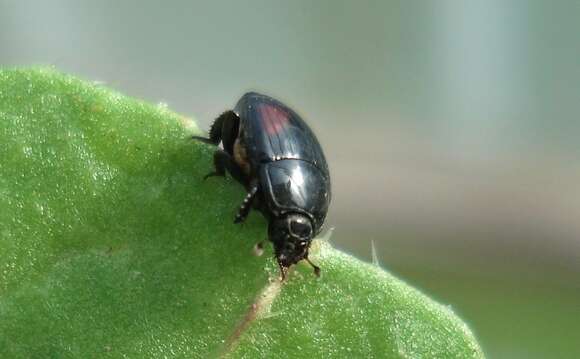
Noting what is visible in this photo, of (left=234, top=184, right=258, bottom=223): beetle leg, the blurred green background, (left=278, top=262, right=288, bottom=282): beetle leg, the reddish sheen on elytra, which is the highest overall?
the reddish sheen on elytra

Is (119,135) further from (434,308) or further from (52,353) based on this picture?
(434,308)

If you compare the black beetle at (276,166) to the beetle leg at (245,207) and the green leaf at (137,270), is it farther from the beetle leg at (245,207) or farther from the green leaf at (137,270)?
the green leaf at (137,270)

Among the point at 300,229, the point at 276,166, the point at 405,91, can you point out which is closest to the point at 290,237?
the point at 300,229

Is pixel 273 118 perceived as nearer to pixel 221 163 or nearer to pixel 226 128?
pixel 226 128

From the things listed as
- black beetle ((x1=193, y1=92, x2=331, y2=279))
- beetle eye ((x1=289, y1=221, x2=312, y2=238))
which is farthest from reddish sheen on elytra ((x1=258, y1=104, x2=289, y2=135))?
beetle eye ((x1=289, y1=221, x2=312, y2=238))

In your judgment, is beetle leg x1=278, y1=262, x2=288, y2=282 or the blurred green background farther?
the blurred green background

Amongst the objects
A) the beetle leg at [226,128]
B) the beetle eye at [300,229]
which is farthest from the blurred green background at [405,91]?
the beetle eye at [300,229]

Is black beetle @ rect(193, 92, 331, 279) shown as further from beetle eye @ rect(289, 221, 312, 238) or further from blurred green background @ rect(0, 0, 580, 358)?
blurred green background @ rect(0, 0, 580, 358)

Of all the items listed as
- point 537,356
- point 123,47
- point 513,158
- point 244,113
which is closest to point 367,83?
point 513,158
